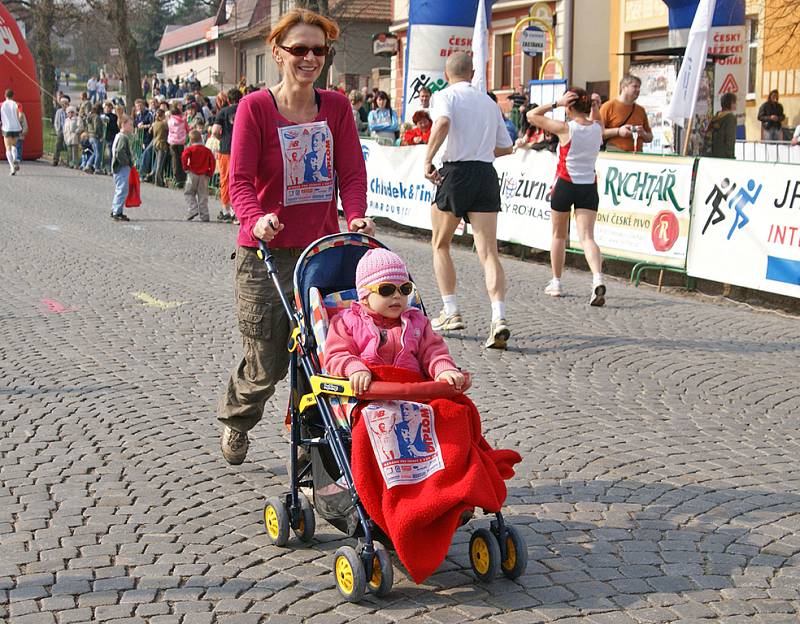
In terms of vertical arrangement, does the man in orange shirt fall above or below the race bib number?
above

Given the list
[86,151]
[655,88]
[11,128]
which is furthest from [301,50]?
[86,151]

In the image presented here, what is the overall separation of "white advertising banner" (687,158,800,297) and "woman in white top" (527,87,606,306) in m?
1.42

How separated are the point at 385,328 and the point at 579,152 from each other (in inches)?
270

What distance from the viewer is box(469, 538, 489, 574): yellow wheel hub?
4.49m

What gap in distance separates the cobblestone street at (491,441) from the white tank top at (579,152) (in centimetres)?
124

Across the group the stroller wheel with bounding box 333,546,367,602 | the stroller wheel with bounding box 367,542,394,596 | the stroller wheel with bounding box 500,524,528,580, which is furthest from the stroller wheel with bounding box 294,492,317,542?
Answer: the stroller wheel with bounding box 500,524,528,580

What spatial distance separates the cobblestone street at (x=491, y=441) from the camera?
176 inches

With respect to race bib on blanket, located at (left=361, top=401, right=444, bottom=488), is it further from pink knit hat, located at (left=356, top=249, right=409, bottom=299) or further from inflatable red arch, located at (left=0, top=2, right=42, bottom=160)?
inflatable red arch, located at (left=0, top=2, right=42, bottom=160)

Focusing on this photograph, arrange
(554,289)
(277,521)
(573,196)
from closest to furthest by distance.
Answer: (277,521) < (573,196) < (554,289)

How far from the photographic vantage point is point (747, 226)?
11.7 meters

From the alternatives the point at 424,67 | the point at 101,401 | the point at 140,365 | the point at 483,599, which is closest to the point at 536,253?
the point at 424,67

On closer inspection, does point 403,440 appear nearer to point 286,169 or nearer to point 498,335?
point 286,169

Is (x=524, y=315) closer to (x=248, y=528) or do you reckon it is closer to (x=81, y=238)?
(x=248, y=528)

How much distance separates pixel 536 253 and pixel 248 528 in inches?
423
